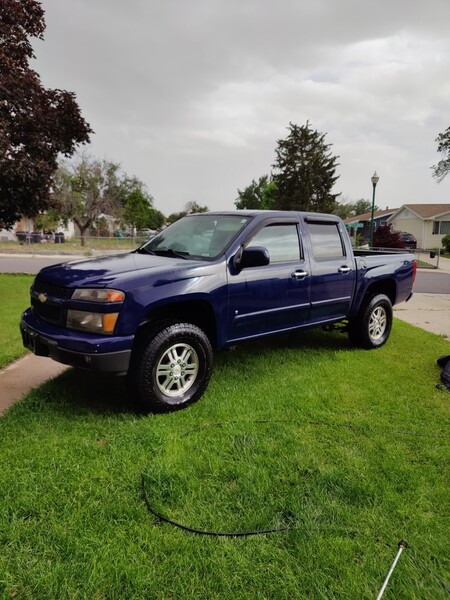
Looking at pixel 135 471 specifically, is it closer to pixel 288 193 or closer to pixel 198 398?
pixel 198 398

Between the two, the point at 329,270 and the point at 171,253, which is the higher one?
the point at 171,253

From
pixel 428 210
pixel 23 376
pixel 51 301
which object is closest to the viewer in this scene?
pixel 51 301

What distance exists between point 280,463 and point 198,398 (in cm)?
115

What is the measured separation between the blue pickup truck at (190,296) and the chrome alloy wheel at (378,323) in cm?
50

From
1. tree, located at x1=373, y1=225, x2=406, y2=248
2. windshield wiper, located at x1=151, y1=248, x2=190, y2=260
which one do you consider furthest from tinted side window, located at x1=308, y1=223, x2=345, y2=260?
tree, located at x1=373, y1=225, x2=406, y2=248

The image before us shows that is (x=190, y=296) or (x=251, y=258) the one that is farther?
(x=251, y=258)

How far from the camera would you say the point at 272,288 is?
13.8 ft

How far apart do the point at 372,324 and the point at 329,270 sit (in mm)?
1310

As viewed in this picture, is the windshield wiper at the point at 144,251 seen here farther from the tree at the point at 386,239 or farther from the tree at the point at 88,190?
the tree at the point at 88,190

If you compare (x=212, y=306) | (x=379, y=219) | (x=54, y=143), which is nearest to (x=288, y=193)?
(x=379, y=219)

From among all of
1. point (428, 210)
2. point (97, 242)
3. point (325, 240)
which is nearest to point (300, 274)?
point (325, 240)

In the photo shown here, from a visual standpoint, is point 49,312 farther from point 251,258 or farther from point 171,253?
point 251,258

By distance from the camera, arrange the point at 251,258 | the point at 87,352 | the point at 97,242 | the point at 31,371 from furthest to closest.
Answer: the point at 97,242, the point at 31,371, the point at 251,258, the point at 87,352

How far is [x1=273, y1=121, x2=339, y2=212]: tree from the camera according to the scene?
151 ft
